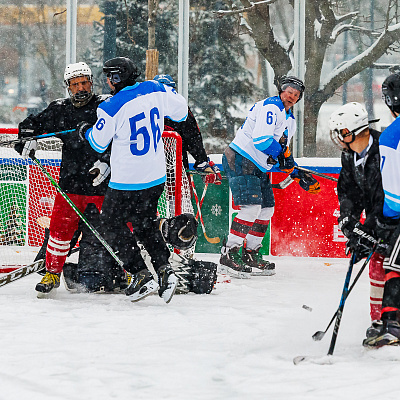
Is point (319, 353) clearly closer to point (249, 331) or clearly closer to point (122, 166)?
point (249, 331)

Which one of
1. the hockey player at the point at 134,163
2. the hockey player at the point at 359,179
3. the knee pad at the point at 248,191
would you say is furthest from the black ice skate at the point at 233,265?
the hockey player at the point at 359,179

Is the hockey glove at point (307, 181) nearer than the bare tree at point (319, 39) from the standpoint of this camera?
Yes

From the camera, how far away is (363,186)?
11.4 feet

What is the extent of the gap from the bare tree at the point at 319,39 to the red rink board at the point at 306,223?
0.57 metres

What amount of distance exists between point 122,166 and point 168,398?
199 centimetres

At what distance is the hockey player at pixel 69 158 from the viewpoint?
4.71 metres

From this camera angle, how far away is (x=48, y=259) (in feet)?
15.5

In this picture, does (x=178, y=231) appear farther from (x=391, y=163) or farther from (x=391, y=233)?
(x=391, y=163)

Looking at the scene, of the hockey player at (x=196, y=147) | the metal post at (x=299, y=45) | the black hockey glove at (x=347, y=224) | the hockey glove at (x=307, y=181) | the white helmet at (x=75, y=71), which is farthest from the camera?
the metal post at (x=299, y=45)

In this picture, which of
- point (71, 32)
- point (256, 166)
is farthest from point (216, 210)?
point (71, 32)

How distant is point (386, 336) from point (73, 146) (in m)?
2.40

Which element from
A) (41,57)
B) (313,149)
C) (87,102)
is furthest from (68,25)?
(87,102)

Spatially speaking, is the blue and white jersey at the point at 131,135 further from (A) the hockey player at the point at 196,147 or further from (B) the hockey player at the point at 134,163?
(A) the hockey player at the point at 196,147

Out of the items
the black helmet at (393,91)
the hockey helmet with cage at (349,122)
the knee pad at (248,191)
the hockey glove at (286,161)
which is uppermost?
the black helmet at (393,91)
